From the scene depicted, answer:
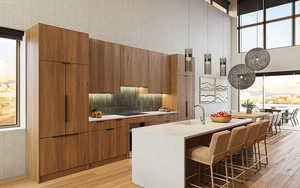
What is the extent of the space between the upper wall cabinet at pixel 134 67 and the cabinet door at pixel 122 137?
1.00 m

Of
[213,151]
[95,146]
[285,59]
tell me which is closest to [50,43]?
[95,146]

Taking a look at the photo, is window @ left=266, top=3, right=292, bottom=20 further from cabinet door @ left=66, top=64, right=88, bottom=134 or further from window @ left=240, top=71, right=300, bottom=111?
cabinet door @ left=66, top=64, right=88, bottom=134

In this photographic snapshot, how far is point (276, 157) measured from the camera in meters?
4.90

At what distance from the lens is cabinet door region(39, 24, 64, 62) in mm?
3486

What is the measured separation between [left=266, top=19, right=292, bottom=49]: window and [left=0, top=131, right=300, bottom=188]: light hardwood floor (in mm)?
5833

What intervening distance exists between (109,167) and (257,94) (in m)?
7.70

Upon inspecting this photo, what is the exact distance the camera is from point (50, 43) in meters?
3.59

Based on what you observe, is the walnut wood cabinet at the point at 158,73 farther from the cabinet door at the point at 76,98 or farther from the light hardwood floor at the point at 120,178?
the light hardwood floor at the point at 120,178

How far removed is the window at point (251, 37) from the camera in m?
9.31

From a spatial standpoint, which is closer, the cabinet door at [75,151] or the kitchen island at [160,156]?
the kitchen island at [160,156]

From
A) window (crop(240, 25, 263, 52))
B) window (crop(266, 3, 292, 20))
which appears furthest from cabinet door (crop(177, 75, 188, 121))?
window (crop(266, 3, 292, 20))

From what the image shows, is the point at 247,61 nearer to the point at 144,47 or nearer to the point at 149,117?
the point at 144,47

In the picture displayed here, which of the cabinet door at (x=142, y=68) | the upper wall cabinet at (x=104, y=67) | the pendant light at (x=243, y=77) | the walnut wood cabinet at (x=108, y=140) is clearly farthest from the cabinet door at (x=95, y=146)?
the pendant light at (x=243, y=77)

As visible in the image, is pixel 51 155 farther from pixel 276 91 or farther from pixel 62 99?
pixel 276 91
